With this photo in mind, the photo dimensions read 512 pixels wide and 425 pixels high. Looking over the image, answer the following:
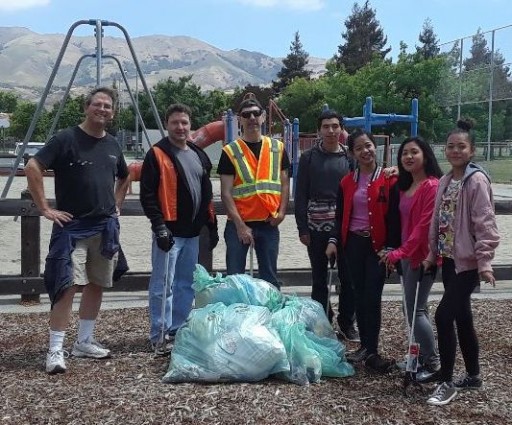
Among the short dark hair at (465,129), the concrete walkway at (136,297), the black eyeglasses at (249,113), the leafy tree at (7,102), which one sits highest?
the leafy tree at (7,102)

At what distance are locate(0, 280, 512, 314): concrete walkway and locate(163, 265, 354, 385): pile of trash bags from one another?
2.24 m

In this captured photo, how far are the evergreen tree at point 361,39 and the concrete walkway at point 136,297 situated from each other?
76.9 m

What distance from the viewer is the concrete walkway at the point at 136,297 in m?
6.87

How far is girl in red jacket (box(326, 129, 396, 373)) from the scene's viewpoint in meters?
4.77

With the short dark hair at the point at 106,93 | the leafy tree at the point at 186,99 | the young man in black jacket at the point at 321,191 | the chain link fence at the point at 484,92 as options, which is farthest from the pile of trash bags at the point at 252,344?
the leafy tree at the point at 186,99

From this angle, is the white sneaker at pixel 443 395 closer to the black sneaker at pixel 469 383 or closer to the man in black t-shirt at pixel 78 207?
the black sneaker at pixel 469 383

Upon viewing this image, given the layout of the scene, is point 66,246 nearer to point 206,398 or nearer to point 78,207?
point 78,207

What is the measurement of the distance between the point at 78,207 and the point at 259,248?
1370mm

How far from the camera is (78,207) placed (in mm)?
4828

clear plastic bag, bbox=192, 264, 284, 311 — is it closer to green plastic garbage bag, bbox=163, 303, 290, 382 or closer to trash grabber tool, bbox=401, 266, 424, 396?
green plastic garbage bag, bbox=163, 303, 290, 382

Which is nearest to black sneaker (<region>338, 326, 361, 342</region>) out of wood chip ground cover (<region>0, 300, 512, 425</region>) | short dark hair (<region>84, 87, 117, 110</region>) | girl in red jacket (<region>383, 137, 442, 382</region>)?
wood chip ground cover (<region>0, 300, 512, 425</region>)

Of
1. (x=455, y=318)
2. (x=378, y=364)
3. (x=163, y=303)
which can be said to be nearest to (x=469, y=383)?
(x=455, y=318)

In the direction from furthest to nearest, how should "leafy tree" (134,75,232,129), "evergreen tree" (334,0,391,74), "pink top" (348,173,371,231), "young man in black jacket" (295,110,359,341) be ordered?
"evergreen tree" (334,0,391,74) → "leafy tree" (134,75,232,129) → "young man in black jacket" (295,110,359,341) → "pink top" (348,173,371,231)

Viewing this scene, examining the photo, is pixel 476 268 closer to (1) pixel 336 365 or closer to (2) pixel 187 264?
(1) pixel 336 365
